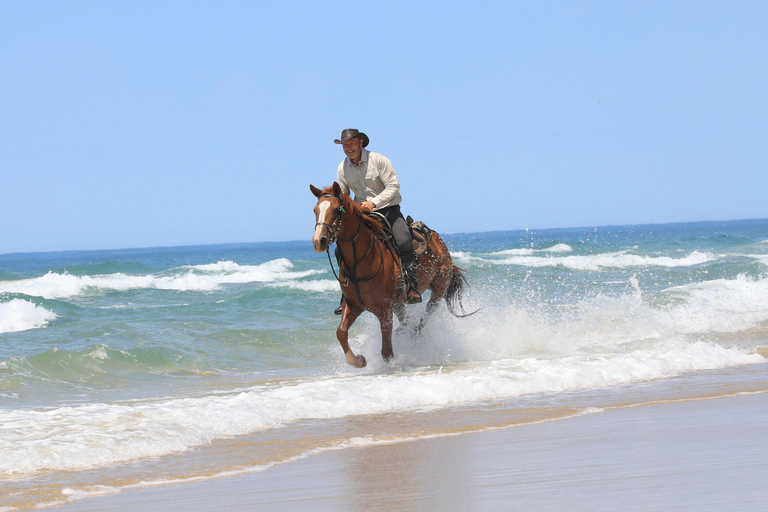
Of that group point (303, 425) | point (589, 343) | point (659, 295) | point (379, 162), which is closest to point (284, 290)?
point (659, 295)

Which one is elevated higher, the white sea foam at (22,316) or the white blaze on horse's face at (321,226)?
the white blaze on horse's face at (321,226)

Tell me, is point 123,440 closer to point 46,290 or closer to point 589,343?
point 589,343

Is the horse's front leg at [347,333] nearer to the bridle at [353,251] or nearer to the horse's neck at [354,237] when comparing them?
the bridle at [353,251]

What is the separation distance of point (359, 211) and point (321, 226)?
0.84 metres

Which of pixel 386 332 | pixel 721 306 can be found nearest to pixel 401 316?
pixel 386 332

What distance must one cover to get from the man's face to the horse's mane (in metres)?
0.52

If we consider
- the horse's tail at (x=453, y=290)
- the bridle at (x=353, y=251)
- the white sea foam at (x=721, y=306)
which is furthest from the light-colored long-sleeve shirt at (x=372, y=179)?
the white sea foam at (x=721, y=306)

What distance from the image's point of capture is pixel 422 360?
8805 mm

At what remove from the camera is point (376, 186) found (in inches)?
316

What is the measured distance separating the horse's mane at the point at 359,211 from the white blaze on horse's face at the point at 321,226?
0.82ft

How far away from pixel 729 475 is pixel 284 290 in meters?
17.1

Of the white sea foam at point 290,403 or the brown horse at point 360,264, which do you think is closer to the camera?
the white sea foam at point 290,403

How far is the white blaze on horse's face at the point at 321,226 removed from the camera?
648 cm

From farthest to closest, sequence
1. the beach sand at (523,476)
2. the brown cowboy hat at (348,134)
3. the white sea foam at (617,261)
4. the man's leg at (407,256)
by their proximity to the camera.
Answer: the white sea foam at (617,261) < the man's leg at (407,256) < the brown cowboy hat at (348,134) < the beach sand at (523,476)
